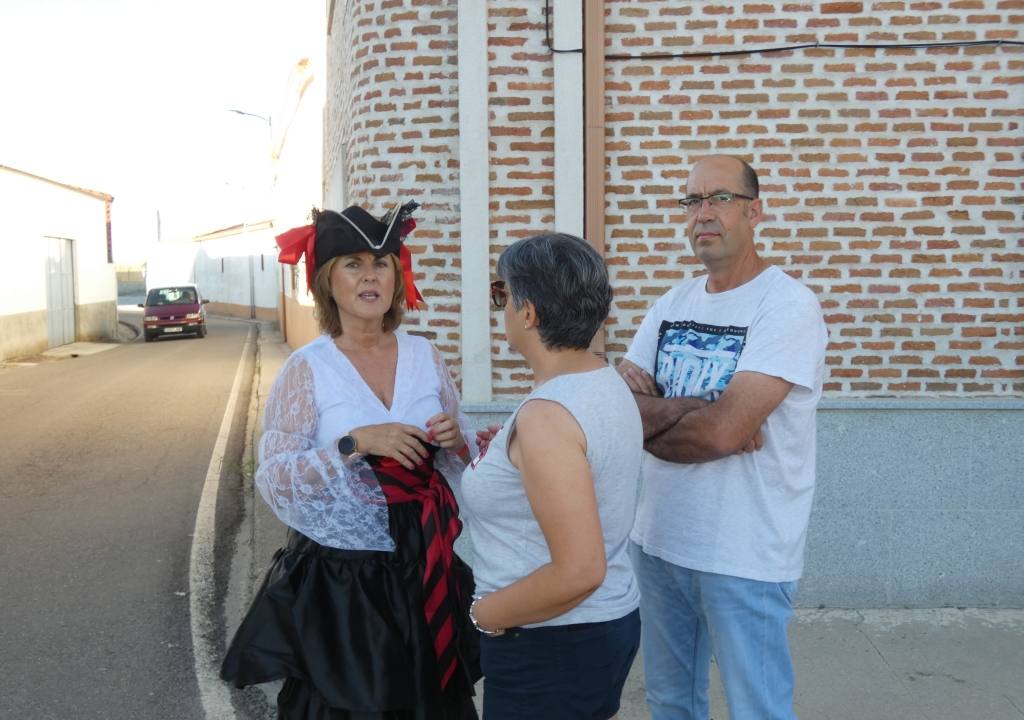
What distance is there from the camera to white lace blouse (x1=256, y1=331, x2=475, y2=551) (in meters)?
2.74

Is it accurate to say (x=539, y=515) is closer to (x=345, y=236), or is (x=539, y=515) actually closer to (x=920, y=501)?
(x=345, y=236)

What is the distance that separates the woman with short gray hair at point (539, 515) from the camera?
2029mm

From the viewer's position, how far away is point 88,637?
505 cm

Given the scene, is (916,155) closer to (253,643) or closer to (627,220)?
(627,220)

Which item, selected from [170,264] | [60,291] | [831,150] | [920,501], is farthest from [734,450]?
[170,264]

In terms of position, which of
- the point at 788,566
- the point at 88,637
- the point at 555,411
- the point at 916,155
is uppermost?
the point at 916,155

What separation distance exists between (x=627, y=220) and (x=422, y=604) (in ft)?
10.1

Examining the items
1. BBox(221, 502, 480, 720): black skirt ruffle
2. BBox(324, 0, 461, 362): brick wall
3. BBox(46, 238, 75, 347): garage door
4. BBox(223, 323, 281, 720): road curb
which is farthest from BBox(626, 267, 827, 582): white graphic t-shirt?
BBox(46, 238, 75, 347): garage door

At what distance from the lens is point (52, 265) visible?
24938mm

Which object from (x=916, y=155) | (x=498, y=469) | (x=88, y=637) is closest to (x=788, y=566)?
(x=498, y=469)

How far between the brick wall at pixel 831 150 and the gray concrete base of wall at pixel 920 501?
0.19 meters

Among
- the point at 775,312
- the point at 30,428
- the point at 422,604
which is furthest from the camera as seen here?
the point at 30,428

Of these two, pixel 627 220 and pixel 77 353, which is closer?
pixel 627 220

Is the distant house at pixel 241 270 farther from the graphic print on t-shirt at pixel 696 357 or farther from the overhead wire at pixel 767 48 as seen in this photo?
the graphic print on t-shirt at pixel 696 357
